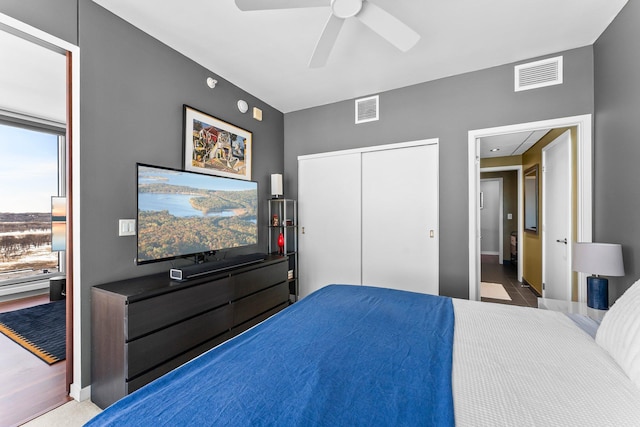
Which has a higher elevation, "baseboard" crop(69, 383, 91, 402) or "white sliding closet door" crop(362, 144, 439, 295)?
"white sliding closet door" crop(362, 144, 439, 295)

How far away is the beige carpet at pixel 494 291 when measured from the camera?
402 cm

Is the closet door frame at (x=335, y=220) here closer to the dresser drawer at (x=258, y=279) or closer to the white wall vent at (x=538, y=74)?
the dresser drawer at (x=258, y=279)

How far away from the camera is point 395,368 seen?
1076 mm

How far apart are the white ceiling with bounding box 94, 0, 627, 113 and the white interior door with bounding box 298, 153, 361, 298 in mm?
1037

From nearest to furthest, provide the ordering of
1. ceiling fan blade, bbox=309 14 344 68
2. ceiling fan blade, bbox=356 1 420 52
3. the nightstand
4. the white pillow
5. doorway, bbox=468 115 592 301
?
the white pillow < ceiling fan blade, bbox=356 1 420 52 < ceiling fan blade, bbox=309 14 344 68 < the nightstand < doorway, bbox=468 115 592 301

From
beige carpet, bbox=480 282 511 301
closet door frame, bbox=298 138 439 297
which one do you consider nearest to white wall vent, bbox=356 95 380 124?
closet door frame, bbox=298 138 439 297

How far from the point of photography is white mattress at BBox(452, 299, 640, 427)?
81cm

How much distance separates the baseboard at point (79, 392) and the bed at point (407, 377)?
1.44 m

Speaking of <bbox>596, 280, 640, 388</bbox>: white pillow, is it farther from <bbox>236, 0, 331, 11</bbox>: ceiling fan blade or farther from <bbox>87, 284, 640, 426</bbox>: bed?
<bbox>236, 0, 331, 11</bbox>: ceiling fan blade

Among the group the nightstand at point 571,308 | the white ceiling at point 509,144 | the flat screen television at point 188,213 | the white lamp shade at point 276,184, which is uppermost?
the white ceiling at point 509,144

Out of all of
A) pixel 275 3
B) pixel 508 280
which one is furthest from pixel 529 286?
pixel 275 3

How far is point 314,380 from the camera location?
988 mm

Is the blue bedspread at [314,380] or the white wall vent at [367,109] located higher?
the white wall vent at [367,109]

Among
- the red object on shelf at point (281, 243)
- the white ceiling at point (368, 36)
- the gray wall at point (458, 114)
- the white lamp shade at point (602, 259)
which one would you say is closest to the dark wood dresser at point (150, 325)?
the red object on shelf at point (281, 243)
